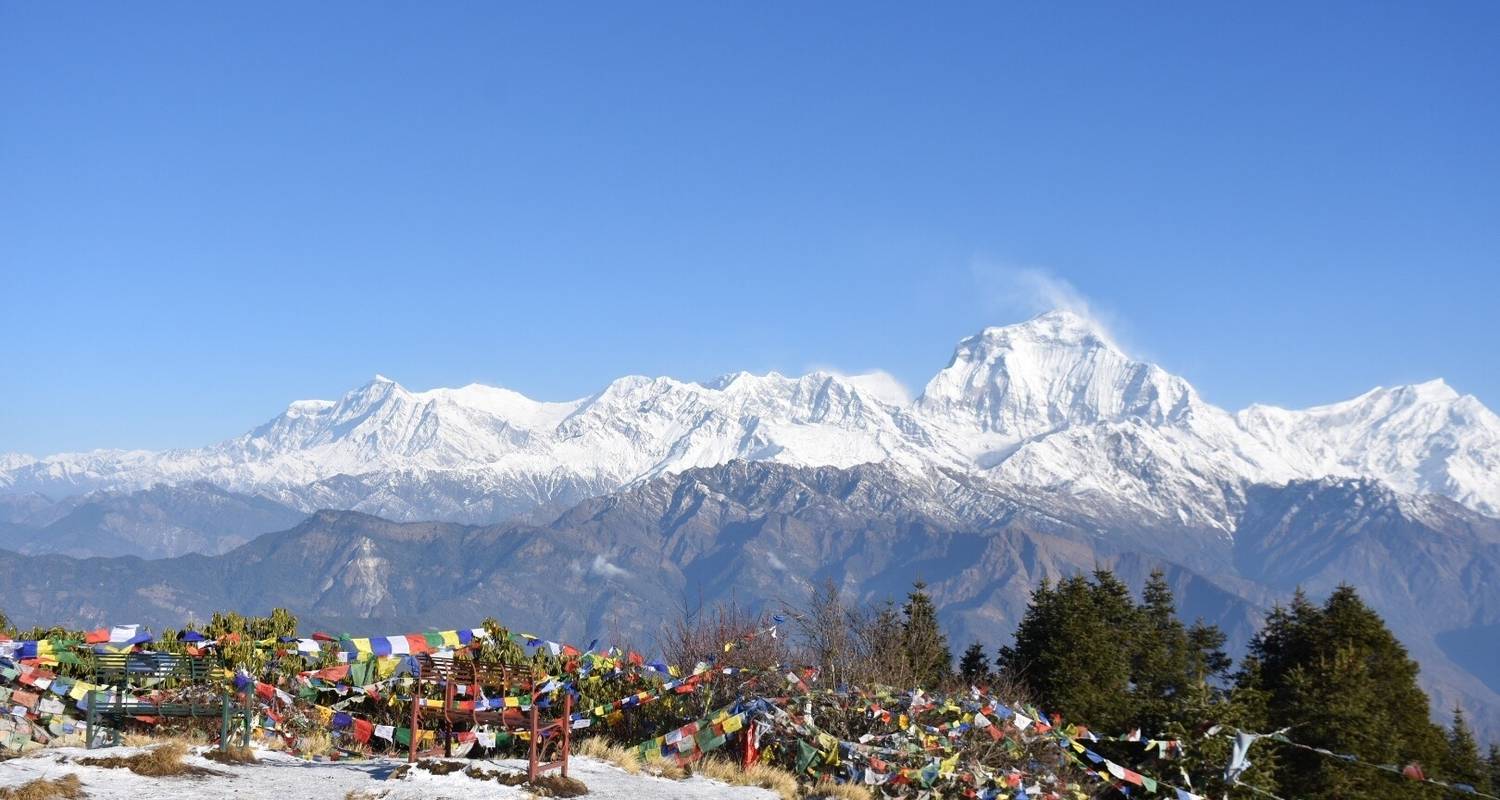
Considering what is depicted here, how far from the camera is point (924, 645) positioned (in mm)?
50094

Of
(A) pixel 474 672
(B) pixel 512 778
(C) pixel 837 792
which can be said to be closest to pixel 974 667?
(A) pixel 474 672

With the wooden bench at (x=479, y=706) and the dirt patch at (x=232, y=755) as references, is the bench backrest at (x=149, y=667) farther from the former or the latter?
the wooden bench at (x=479, y=706)

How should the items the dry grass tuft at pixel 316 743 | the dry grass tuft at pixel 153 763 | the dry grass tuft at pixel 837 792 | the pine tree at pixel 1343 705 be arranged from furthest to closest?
the pine tree at pixel 1343 705 → the dry grass tuft at pixel 316 743 → the dry grass tuft at pixel 837 792 → the dry grass tuft at pixel 153 763

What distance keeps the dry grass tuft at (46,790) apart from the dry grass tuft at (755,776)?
9425 mm

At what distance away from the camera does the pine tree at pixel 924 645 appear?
41.5 metres

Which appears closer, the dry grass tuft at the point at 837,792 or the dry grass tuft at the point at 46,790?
the dry grass tuft at the point at 46,790

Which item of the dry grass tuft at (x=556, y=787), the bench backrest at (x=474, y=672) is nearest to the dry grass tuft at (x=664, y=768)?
the dry grass tuft at (x=556, y=787)

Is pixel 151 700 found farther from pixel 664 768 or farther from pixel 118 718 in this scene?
pixel 664 768

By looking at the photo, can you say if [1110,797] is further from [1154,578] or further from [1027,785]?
[1154,578]

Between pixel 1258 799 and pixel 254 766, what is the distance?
22.4 m

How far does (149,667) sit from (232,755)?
14.9ft

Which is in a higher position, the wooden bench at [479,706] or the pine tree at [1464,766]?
the wooden bench at [479,706]

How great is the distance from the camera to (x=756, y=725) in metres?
24.4

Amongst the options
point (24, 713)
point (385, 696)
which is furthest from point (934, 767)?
point (24, 713)
